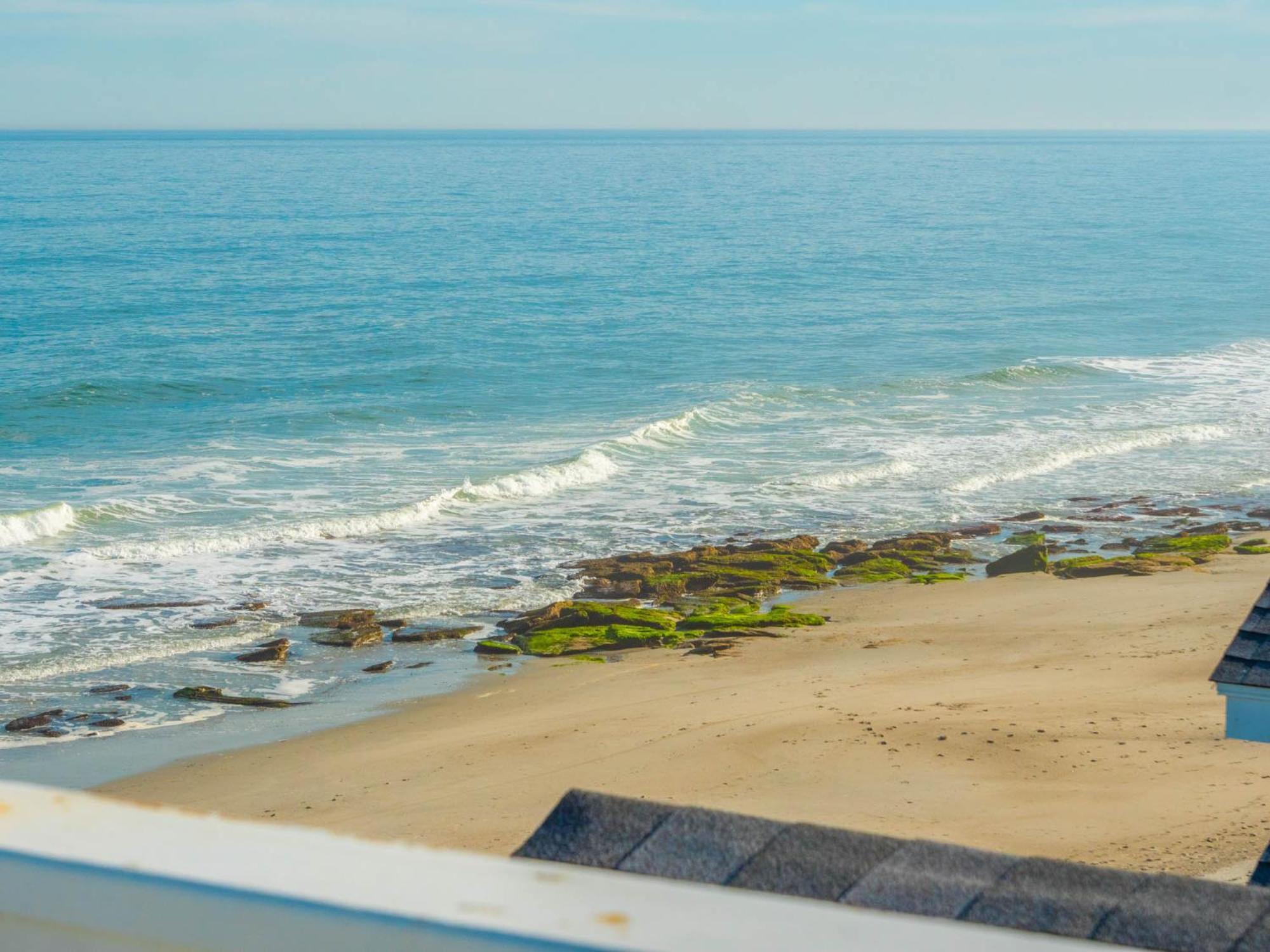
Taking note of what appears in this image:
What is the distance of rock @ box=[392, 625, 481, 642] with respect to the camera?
60.5ft

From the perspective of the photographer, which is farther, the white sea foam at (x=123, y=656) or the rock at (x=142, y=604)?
the rock at (x=142, y=604)

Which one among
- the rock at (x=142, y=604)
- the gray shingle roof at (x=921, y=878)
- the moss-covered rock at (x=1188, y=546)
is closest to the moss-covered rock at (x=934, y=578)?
the moss-covered rock at (x=1188, y=546)

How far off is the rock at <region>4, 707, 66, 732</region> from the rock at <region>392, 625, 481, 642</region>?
14.8 ft

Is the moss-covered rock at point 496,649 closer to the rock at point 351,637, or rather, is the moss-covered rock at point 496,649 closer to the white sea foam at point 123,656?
the rock at point 351,637

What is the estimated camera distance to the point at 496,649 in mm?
18000

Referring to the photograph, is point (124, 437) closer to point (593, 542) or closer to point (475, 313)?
point (593, 542)

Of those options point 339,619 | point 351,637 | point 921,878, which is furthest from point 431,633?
point 921,878

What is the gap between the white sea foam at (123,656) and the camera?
1686cm

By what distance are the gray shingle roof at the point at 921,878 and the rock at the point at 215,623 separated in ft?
57.9

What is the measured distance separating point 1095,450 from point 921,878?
99.3ft

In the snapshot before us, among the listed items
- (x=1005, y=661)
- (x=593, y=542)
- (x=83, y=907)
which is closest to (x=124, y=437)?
(x=593, y=542)

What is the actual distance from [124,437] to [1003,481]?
774 inches

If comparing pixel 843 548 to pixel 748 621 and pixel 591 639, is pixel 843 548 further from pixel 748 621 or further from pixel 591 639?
pixel 591 639

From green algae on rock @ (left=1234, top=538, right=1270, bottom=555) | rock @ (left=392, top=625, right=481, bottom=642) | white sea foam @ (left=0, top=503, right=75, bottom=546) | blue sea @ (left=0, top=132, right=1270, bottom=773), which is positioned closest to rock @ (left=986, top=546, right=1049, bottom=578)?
blue sea @ (left=0, top=132, right=1270, bottom=773)
